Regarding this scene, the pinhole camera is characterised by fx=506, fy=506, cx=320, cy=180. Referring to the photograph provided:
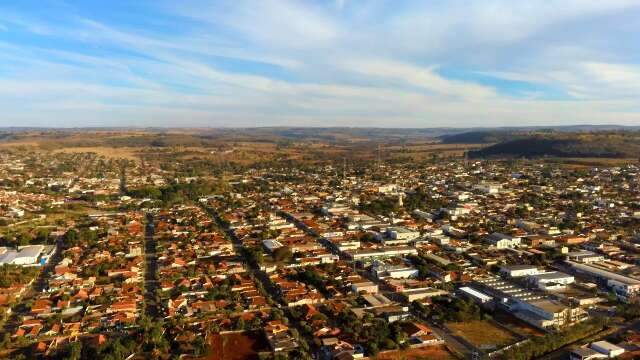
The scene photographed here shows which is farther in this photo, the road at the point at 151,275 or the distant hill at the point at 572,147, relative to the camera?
the distant hill at the point at 572,147

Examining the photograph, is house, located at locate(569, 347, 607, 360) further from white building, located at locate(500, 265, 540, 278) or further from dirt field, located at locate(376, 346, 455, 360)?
white building, located at locate(500, 265, 540, 278)

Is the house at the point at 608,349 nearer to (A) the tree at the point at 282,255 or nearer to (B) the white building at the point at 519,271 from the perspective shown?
(B) the white building at the point at 519,271

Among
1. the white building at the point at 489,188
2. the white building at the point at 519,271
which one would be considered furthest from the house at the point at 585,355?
the white building at the point at 489,188

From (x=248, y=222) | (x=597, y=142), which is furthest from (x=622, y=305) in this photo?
(x=597, y=142)

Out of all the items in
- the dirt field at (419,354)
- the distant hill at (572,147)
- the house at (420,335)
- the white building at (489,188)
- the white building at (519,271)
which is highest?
the distant hill at (572,147)

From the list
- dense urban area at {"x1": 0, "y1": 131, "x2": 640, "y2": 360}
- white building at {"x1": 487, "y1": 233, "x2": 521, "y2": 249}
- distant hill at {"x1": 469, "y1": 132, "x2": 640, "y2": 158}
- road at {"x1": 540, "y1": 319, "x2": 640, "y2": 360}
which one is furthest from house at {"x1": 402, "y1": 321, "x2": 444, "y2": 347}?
distant hill at {"x1": 469, "y1": 132, "x2": 640, "y2": 158}
